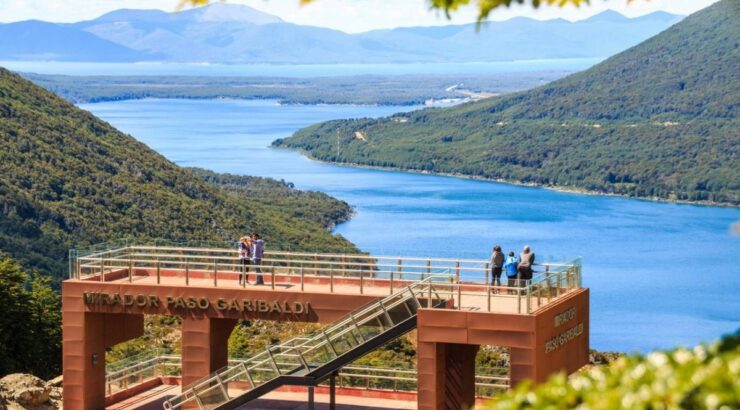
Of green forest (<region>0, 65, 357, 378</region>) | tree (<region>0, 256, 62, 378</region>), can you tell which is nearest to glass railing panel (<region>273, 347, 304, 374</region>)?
tree (<region>0, 256, 62, 378</region>)

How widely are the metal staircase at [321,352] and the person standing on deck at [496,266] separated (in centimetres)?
110

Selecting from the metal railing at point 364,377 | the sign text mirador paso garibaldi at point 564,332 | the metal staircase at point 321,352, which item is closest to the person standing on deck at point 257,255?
the metal railing at point 364,377

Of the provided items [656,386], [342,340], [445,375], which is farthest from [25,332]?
[656,386]

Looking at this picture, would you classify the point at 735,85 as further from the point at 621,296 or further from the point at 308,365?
the point at 308,365

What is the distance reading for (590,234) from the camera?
13300cm

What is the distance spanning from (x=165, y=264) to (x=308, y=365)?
5072 mm

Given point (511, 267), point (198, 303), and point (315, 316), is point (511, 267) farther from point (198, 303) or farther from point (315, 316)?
point (198, 303)

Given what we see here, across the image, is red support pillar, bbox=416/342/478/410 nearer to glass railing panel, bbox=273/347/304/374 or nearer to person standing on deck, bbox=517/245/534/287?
person standing on deck, bbox=517/245/534/287

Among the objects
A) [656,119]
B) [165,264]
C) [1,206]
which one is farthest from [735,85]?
[165,264]

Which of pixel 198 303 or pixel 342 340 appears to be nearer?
pixel 342 340

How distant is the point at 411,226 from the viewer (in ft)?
434

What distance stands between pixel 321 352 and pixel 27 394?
19.6 feet

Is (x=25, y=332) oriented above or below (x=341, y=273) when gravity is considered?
below

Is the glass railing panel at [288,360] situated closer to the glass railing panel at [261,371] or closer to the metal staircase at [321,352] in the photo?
the metal staircase at [321,352]
